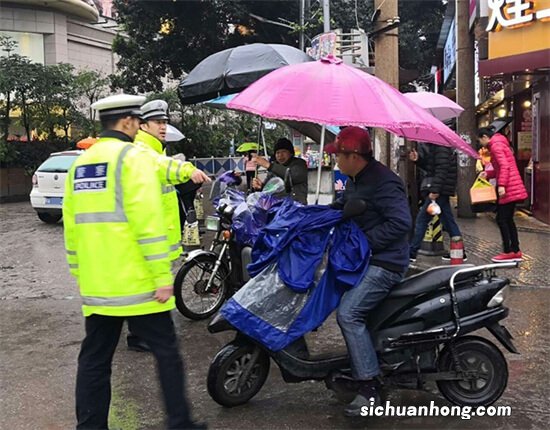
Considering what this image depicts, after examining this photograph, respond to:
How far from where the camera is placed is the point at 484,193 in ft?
27.2

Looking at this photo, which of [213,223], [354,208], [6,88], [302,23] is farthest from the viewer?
[6,88]

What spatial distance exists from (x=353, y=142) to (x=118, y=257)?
1.64m

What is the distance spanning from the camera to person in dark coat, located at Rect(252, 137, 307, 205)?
6.66m

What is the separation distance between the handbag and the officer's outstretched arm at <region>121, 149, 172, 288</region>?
239 inches

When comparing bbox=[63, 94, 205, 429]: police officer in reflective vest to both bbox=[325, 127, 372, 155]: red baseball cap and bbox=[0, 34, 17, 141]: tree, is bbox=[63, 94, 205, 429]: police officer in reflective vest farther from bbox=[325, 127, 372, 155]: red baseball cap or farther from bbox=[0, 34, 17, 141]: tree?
bbox=[0, 34, 17, 141]: tree

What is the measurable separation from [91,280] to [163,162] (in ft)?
3.19

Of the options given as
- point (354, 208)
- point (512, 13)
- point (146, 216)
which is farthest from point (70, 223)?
point (512, 13)

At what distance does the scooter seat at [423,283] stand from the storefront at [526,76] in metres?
6.54

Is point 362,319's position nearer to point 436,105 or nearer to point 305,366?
point 305,366

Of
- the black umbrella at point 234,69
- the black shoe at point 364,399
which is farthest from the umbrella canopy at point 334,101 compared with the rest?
the black umbrella at point 234,69

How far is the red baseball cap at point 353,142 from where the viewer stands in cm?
395

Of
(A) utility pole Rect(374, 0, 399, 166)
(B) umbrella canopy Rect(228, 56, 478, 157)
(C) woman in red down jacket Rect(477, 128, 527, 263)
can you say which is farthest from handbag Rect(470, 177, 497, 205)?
(B) umbrella canopy Rect(228, 56, 478, 157)

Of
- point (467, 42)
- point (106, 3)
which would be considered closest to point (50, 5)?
point (106, 3)

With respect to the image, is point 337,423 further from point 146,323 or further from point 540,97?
point 540,97
